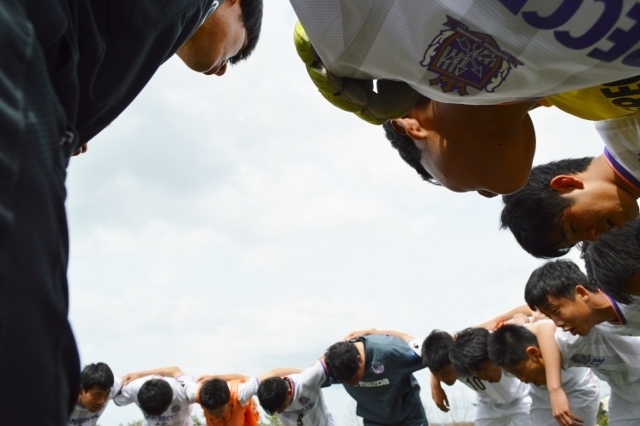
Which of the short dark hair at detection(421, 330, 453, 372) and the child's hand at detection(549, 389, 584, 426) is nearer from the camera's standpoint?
the child's hand at detection(549, 389, 584, 426)

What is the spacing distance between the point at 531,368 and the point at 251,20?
4.47m

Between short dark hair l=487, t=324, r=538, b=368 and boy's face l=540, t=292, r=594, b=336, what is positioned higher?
boy's face l=540, t=292, r=594, b=336

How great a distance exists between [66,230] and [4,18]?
0.64ft

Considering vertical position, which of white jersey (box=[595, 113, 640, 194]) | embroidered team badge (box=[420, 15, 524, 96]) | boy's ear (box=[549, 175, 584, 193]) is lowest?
boy's ear (box=[549, 175, 584, 193])

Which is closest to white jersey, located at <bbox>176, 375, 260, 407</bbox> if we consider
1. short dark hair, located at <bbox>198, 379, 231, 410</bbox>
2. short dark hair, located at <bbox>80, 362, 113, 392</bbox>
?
short dark hair, located at <bbox>198, 379, 231, 410</bbox>

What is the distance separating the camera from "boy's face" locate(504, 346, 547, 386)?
5.32 metres

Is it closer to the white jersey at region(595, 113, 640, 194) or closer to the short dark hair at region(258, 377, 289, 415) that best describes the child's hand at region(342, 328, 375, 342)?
the short dark hair at region(258, 377, 289, 415)

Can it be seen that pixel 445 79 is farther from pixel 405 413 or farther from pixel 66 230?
pixel 405 413

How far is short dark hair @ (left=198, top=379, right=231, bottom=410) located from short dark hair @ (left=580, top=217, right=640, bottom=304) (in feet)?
15.6

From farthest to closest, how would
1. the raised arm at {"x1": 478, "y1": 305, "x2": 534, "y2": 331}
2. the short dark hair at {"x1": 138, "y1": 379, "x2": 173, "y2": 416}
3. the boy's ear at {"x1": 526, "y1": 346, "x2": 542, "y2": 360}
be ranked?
the short dark hair at {"x1": 138, "y1": 379, "x2": 173, "y2": 416} < the raised arm at {"x1": 478, "y1": 305, "x2": 534, "y2": 331} < the boy's ear at {"x1": 526, "y1": 346, "x2": 542, "y2": 360}

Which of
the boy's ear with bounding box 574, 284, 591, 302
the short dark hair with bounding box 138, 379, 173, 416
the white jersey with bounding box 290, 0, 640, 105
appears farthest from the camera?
the short dark hair with bounding box 138, 379, 173, 416

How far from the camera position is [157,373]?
26.0ft

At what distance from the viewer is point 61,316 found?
0.58 metres

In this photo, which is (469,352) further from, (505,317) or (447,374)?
(505,317)
